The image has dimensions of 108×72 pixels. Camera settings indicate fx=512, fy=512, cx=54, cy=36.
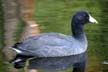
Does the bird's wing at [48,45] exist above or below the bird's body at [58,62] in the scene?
above

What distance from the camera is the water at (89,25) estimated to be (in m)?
7.12

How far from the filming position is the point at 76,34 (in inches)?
303

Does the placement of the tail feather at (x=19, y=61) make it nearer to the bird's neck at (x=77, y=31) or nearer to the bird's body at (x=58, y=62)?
the bird's body at (x=58, y=62)

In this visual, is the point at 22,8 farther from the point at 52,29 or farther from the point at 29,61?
the point at 52,29

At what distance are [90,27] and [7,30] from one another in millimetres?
1881

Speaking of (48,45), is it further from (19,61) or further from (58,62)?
(19,61)

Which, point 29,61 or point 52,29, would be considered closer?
point 29,61

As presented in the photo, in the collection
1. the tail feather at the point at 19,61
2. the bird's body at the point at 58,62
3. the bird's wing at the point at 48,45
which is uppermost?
the bird's wing at the point at 48,45

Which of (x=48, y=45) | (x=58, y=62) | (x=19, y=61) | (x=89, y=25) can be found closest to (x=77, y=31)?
(x=89, y=25)

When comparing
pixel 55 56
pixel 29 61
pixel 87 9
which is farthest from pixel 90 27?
pixel 29 61

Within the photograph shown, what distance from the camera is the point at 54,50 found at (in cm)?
711

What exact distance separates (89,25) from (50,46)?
1.11 metres

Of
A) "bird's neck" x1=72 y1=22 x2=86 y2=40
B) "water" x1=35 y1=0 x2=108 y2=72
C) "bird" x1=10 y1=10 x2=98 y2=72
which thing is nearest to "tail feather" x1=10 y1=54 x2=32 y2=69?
"bird" x1=10 y1=10 x2=98 y2=72

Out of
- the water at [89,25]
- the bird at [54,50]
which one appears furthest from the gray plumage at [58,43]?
the water at [89,25]
